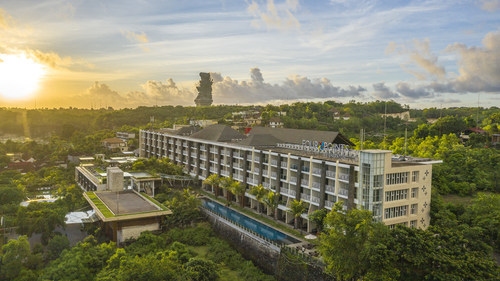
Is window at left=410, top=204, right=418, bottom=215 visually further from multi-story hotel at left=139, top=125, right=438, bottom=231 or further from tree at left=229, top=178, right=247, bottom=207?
tree at left=229, top=178, right=247, bottom=207

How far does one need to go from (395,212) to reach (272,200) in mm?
17556

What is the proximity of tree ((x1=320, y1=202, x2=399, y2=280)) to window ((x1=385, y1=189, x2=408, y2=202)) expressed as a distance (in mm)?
10948

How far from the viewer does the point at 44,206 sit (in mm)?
52844

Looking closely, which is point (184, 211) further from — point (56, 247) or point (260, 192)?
point (56, 247)

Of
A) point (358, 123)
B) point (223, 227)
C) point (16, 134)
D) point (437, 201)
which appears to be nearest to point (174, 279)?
point (223, 227)

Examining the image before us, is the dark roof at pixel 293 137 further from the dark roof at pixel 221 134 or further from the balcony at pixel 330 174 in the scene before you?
the balcony at pixel 330 174

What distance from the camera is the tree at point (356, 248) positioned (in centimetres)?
3180

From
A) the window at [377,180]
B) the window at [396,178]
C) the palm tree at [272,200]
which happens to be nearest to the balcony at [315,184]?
the palm tree at [272,200]

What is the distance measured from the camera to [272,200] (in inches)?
2157

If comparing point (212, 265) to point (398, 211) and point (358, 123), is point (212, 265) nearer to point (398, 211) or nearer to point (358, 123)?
point (398, 211)

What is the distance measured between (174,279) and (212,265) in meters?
4.67

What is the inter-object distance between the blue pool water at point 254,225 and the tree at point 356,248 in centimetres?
1372

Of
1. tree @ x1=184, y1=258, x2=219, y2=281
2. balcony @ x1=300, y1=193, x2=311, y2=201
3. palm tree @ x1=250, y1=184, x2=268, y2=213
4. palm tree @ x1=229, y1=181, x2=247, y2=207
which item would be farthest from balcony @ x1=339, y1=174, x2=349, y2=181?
palm tree @ x1=229, y1=181, x2=247, y2=207

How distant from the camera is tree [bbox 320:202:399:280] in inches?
1252
